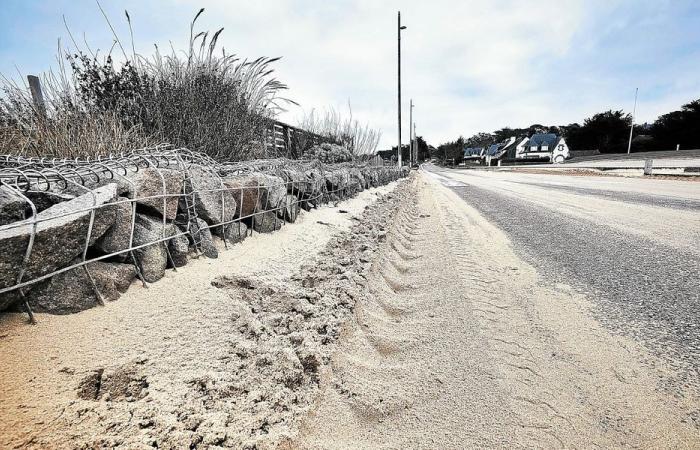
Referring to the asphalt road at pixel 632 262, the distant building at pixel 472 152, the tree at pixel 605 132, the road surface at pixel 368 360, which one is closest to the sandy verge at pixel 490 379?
the road surface at pixel 368 360

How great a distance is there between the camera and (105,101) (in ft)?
12.5

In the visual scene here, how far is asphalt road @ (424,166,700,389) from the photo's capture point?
5.23ft

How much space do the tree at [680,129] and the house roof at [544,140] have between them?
17.8 m

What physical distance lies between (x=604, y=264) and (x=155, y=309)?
10.2 feet

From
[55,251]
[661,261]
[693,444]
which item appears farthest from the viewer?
[661,261]

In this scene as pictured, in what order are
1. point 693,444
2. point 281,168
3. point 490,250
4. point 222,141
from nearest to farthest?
point 693,444
point 490,250
point 281,168
point 222,141

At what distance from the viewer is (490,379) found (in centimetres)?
133

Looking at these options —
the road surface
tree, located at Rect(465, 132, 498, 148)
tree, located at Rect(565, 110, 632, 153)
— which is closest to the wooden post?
the road surface

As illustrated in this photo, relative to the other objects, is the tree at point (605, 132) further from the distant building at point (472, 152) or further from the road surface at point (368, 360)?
the road surface at point (368, 360)

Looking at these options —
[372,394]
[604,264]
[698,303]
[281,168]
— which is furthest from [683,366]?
[281,168]

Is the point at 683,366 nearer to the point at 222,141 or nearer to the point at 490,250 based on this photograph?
the point at 490,250

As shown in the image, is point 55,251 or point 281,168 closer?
point 55,251

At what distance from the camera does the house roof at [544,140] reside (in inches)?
2231

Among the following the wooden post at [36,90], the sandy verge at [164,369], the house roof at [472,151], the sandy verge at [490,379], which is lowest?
the sandy verge at [490,379]
